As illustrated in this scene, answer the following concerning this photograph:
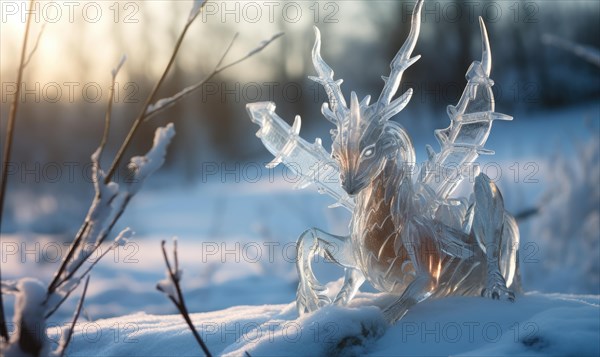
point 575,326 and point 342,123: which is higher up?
point 342,123

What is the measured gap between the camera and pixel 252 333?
2.29m

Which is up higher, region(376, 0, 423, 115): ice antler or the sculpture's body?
region(376, 0, 423, 115): ice antler

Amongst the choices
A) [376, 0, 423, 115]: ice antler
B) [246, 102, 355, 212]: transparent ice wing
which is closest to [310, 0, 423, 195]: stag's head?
[376, 0, 423, 115]: ice antler

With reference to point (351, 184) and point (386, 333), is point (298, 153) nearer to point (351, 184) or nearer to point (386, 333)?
point (351, 184)

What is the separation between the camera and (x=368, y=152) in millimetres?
2326

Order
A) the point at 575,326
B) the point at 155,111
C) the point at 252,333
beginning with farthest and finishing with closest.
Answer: the point at 252,333, the point at 575,326, the point at 155,111

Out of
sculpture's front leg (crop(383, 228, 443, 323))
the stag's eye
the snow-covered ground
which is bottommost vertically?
the snow-covered ground

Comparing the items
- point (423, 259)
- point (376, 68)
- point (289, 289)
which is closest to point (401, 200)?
point (423, 259)

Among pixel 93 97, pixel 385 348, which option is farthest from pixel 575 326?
pixel 93 97

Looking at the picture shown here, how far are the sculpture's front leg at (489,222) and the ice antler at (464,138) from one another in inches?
3.9

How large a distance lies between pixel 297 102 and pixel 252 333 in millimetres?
17966

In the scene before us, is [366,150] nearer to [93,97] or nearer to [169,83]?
[93,97]

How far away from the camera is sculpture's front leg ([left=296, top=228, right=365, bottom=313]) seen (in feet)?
8.09

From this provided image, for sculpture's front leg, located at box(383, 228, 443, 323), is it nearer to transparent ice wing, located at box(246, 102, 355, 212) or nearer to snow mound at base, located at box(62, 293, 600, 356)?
snow mound at base, located at box(62, 293, 600, 356)
